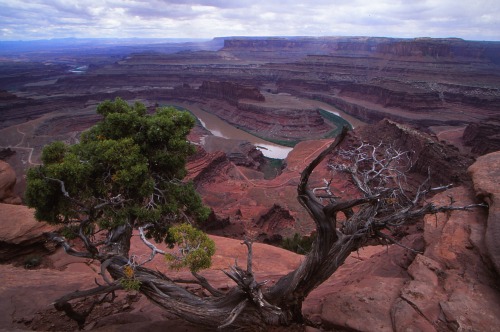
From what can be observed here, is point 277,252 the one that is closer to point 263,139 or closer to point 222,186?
point 222,186

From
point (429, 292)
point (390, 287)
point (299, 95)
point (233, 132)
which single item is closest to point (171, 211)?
point (390, 287)

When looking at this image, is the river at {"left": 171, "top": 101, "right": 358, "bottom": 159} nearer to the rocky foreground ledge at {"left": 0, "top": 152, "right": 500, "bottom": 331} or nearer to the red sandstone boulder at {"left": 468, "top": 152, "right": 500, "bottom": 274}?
the red sandstone boulder at {"left": 468, "top": 152, "right": 500, "bottom": 274}

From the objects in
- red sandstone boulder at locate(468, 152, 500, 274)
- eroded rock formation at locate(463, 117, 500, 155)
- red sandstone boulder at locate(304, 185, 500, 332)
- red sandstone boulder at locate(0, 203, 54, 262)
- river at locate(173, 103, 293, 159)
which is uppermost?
red sandstone boulder at locate(468, 152, 500, 274)

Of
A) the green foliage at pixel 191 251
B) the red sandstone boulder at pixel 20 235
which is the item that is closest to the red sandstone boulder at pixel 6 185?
the red sandstone boulder at pixel 20 235

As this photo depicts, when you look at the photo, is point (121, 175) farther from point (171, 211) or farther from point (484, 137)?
point (484, 137)

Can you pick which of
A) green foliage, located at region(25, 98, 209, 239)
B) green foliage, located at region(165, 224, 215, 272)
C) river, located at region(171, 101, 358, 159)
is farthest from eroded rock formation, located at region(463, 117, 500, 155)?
green foliage, located at region(165, 224, 215, 272)

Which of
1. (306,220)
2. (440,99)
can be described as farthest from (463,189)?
(440,99)
